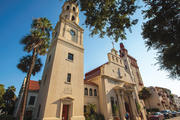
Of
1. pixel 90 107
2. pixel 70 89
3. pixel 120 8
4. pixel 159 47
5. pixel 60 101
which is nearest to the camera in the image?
pixel 120 8

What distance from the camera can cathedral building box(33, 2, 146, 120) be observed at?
12.3 m

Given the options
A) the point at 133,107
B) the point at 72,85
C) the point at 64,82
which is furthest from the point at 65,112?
the point at 133,107

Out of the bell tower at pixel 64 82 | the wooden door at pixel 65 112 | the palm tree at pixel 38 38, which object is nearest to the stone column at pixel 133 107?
the bell tower at pixel 64 82

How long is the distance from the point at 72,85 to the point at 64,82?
4.49 ft

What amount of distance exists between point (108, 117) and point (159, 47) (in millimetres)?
13986

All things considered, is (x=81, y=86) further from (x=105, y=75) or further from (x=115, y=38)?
(x=115, y=38)

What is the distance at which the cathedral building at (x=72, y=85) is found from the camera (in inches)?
486

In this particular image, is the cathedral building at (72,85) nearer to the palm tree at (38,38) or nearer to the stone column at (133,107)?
the stone column at (133,107)

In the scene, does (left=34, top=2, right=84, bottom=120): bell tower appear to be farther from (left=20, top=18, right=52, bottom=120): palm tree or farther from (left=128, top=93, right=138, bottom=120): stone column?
(left=128, top=93, right=138, bottom=120): stone column

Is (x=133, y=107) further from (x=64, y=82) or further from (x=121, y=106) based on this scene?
(x=64, y=82)

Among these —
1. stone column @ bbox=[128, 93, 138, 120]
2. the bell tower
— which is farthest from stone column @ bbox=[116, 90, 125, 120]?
the bell tower

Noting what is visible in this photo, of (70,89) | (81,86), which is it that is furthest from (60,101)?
(81,86)

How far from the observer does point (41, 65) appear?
63.2 ft

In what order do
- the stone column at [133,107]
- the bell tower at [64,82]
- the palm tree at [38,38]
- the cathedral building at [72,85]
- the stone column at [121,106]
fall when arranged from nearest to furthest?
the bell tower at [64,82] → the cathedral building at [72,85] → the palm tree at [38,38] → the stone column at [121,106] → the stone column at [133,107]
